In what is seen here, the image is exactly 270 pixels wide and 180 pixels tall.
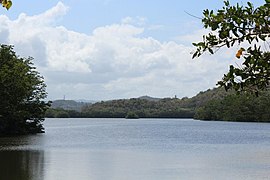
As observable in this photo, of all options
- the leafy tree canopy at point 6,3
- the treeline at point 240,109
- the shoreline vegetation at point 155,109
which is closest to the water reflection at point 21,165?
the leafy tree canopy at point 6,3

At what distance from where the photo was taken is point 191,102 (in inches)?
6781

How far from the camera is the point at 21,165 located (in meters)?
22.6

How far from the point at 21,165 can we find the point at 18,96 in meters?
27.4

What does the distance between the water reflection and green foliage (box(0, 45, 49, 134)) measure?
1830 cm

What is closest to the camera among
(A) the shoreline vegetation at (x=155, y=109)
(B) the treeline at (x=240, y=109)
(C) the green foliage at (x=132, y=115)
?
(B) the treeline at (x=240, y=109)

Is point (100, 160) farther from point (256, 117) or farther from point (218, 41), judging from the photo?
point (256, 117)

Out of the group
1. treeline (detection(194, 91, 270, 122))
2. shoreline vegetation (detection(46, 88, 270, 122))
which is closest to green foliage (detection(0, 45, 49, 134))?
treeline (detection(194, 91, 270, 122))

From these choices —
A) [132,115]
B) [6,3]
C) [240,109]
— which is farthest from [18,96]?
[132,115]

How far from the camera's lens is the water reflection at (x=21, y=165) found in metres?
19.0

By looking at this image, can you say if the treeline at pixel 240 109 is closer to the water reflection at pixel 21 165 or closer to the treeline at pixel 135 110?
the treeline at pixel 135 110

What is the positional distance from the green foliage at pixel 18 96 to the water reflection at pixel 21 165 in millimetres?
18300

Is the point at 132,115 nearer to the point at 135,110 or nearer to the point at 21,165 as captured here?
the point at 135,110

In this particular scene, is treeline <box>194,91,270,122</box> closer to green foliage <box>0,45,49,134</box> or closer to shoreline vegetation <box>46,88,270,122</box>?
shoreline vegetation <box>46,88,270,122</box>

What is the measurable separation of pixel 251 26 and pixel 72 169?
16.9m
